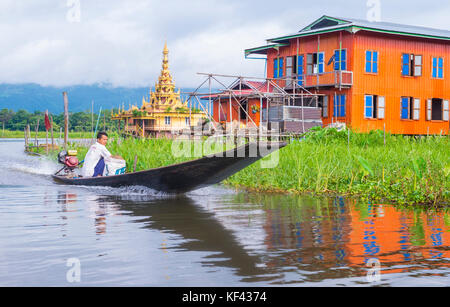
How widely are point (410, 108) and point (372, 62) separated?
3.14m

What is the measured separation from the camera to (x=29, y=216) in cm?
871

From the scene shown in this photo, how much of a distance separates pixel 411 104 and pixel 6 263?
23.4 metres

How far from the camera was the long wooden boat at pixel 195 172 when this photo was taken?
32.6 feet

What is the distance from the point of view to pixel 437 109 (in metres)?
28.2

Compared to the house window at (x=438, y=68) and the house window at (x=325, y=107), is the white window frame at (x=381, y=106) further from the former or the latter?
the house window at (x=438, y=68)

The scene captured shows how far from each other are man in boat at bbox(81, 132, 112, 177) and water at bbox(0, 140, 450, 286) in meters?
1.52

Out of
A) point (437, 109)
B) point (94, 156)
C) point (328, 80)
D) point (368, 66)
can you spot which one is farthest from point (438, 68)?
point (94, 156)

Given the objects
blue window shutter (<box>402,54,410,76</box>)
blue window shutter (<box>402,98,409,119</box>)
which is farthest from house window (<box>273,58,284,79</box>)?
blue window shutter (<box>402,98,409,119</box>)

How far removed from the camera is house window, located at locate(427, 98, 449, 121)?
2628cm

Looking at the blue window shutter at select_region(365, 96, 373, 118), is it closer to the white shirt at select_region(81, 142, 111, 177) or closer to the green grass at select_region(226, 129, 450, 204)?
the green grass at select_region(226, 129, 450, 204)

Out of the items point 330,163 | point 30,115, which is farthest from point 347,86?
point 30,115

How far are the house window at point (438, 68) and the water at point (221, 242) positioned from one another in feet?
59.2
